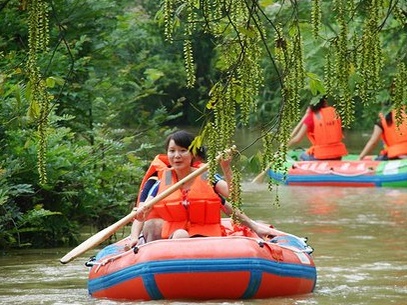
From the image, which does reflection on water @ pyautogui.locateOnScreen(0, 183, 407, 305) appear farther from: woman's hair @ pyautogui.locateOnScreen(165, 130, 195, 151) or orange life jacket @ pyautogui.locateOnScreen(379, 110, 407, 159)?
orange life jacket @ pyautogui.locateOnScreen(379, 110, 407, 159)

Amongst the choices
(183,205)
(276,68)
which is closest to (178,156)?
(183,205)

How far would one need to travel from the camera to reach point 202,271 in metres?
7.26

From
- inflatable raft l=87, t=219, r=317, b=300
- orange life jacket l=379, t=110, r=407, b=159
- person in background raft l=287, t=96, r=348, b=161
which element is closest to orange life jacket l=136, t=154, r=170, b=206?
inflatable raft l=87, t=219, r=317, b=300

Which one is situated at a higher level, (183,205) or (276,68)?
(276,68)

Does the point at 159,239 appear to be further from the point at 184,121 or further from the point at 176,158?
the point at 184,121

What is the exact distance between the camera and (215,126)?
14.4ft

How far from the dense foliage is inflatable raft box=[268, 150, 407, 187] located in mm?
2402

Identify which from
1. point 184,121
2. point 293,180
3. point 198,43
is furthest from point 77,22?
point 184,121

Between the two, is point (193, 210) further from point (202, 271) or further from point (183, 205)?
point (202, 271)

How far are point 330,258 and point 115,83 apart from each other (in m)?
3.50

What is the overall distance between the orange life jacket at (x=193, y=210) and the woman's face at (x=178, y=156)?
14cm

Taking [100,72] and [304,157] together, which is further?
[304,157]

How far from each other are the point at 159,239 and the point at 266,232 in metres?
0.95

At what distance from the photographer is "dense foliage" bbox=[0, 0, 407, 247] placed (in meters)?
4.57
